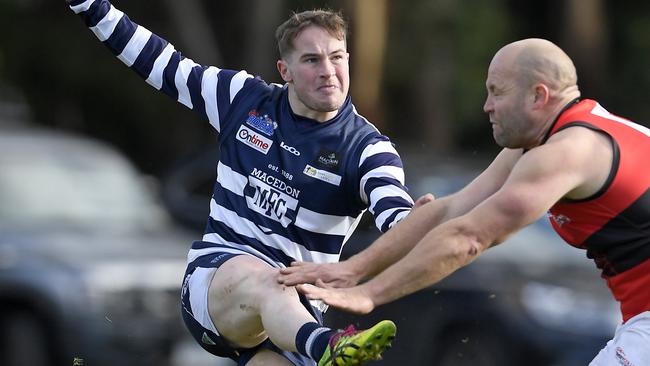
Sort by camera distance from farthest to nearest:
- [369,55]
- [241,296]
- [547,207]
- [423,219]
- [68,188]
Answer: [369,55], [68,188], [241,296], [423,219], [547,207]

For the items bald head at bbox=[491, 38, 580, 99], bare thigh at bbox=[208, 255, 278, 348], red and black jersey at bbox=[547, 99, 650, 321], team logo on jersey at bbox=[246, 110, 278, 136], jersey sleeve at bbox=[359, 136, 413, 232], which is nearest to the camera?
red and black jersey at bbox=[547, 99, 650, 321]

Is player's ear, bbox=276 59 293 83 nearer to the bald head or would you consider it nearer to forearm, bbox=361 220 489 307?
the bald head

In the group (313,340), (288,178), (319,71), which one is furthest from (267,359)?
(319,71)

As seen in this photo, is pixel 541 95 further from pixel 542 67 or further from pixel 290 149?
pixel 290 149

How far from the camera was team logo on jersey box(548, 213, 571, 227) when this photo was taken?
21.3 ft

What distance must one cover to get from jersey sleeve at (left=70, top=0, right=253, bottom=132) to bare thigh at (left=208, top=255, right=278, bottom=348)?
3.15 ft

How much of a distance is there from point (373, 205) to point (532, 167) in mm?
1292

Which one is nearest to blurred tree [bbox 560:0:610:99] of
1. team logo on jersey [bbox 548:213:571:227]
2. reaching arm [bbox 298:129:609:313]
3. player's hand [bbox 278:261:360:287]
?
team logo on jersey [bbox 548:213:571:227]

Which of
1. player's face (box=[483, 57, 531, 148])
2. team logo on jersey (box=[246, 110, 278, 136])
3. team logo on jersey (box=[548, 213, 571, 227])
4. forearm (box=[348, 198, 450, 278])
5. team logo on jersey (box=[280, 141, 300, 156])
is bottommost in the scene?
forearm (box=[348, 198, 450, 278])

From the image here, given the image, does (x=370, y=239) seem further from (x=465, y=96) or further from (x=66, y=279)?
(x=465, y=96)

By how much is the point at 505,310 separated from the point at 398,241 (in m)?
6.26

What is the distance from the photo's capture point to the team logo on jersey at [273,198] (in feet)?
24.4

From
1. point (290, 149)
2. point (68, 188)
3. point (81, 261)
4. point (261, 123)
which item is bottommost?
point (81, 261)

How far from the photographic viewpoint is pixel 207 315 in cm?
741
